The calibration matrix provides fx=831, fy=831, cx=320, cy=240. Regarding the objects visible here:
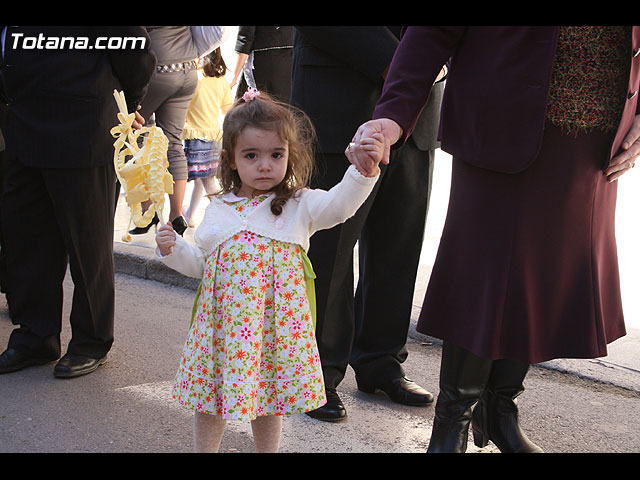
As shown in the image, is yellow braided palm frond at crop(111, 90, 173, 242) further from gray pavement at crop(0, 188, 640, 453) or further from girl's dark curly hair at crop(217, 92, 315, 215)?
gray pavement at crop(0, 188, 640, 453)

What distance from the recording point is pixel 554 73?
2484mm

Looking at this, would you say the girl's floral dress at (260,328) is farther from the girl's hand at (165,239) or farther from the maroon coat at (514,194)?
the maroon coat at (514,194)

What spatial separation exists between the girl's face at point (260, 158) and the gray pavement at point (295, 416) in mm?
1056

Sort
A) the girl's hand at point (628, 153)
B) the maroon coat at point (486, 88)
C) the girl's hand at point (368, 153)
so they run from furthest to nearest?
→ the girl's hand at point (628, 153) → the maroon coat at point (486, 88) → the girl's hand at point (368, 153)

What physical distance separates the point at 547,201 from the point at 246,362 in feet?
3.37

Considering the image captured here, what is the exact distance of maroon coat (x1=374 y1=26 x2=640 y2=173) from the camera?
2.44m

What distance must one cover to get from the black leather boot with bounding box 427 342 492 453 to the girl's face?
0.81 metres

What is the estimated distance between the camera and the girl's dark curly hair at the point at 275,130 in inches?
100

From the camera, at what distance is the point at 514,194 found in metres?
2.53

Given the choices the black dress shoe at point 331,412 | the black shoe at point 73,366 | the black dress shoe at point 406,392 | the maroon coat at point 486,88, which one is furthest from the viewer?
the black shoe at point 73,366

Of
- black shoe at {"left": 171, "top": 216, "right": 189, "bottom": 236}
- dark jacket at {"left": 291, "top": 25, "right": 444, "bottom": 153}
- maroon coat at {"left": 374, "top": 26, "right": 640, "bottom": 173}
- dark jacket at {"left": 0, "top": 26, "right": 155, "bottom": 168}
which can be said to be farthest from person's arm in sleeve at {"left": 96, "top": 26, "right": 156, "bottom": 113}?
maroon coat at {"left": 374, "top": 26, "right": 640, "bottom": 173}

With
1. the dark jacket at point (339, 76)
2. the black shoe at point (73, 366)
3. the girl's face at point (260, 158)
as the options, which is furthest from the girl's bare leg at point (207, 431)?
the black shoe at point (73, 366)
